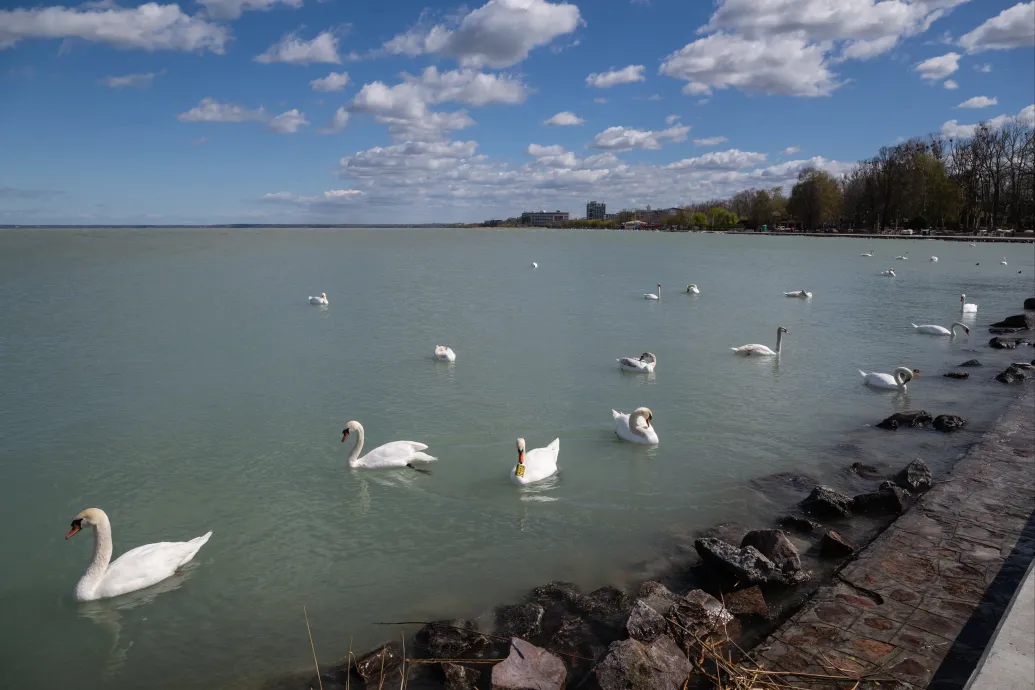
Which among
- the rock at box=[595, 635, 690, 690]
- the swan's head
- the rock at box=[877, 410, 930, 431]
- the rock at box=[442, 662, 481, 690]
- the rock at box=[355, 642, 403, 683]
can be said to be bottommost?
the rock at box=[355, 642, 403, 683]

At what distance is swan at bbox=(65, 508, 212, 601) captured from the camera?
6.68m

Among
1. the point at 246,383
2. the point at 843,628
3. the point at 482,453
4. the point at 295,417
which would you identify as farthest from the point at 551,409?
the point at 843,628

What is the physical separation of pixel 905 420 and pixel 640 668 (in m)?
9.17

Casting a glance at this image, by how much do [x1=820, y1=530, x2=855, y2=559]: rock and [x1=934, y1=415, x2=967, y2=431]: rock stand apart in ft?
19.2

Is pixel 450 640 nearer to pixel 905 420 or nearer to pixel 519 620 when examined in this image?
pixel 519 620

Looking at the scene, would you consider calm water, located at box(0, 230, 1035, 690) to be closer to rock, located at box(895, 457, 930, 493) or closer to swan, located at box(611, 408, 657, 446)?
swan, located at box(611, 408, 657, 446)

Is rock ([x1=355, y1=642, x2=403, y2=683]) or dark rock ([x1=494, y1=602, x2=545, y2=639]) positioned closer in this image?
rock ([x1=355, y1=642, x2=403, y2=683])

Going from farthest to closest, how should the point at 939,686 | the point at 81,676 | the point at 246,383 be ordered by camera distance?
1. the point at 246,383
2. the point at 81,676
3. the point at 939,686

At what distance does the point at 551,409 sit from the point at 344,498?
5.12 metres

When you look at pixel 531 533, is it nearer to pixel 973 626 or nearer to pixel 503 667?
pixel 503 667

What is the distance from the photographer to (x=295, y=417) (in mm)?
12523

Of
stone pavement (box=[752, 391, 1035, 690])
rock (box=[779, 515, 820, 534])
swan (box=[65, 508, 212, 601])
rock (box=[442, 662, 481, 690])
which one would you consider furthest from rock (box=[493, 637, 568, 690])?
swan (box=[65, 508, 212, 601])

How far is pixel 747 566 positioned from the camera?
20.8 ft

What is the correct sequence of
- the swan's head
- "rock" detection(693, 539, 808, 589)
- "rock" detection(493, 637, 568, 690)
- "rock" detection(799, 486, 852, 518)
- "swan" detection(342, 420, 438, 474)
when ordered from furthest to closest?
"swan" detection(342, 420, 438, 474) < "rock" detection(799, 486, 852, 518) < the swan's head < "rock" detection(693, 539, 808, 589) < "rock" detection(493, 637, 568, 690)
